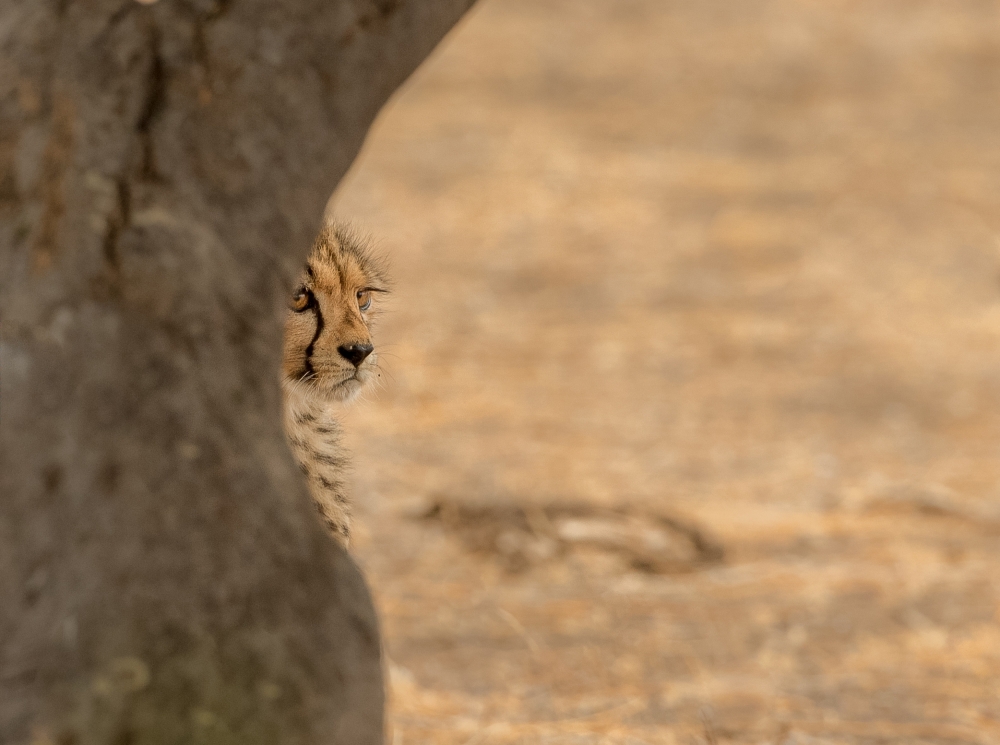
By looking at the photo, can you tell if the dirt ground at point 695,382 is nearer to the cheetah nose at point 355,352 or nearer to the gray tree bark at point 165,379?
the cheetah nose at point 355,352

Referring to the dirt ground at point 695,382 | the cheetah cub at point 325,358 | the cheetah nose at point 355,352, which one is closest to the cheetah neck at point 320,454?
the cheetah cub at point 325,358

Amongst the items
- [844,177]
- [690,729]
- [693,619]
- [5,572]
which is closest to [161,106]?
[5,572]

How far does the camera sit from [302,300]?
2.38 m

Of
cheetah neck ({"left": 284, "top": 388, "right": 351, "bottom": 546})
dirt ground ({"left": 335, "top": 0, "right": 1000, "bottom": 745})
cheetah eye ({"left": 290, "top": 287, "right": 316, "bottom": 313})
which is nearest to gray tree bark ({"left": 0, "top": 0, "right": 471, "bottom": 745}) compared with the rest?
cheetah eye ({"left": 290, "top": 287, "right": 316, "bottom": 313})

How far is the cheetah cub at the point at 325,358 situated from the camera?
7.82ft

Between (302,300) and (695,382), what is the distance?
11.2 ft

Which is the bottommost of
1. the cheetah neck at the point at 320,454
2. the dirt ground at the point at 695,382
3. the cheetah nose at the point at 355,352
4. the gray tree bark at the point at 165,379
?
the gray tree bark at the point at 165,379

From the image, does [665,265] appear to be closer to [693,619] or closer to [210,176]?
[693,619]

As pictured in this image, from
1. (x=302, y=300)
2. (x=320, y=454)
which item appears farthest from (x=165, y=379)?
(x=320, y=454)

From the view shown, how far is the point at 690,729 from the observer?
2.92 m

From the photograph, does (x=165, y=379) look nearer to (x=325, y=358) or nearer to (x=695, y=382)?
(x=325, y=358)

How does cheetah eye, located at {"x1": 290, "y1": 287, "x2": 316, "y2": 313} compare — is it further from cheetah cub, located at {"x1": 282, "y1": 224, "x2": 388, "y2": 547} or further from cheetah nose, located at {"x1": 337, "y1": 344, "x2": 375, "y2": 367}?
cheetah nose, located at {"x1": 337, "y1": 344, "x2": 375, "y2": 367}

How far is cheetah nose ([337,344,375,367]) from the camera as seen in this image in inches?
95.6

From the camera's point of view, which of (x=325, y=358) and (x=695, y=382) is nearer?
(x=325, y=358)
